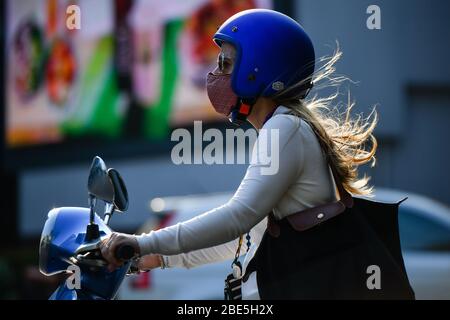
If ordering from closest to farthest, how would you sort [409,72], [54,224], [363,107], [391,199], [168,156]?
[54,224] < [391,199] < [363,107] < [409,72] < [168,156]

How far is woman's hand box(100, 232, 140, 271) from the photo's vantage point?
2590mm

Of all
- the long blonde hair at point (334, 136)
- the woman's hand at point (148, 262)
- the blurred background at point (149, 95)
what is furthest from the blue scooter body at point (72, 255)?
the blurred background at point (149, 95)

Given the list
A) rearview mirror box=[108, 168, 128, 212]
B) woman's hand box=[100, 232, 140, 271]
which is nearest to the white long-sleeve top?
woman's hand box=[100, 232, 140, 271]

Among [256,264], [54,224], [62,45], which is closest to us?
[256,264]

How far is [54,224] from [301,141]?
747 millimetres

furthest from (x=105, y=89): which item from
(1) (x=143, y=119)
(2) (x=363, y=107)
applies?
(2) (x=363, y=107)

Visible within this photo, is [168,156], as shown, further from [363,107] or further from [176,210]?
[176,210]

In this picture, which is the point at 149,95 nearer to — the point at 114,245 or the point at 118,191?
the point at 118,191

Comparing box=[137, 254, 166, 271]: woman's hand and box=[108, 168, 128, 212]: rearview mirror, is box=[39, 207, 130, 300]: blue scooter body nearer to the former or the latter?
box=[108, 168, 128, 212]: rearview mirror

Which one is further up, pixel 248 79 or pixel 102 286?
pixel 248 79

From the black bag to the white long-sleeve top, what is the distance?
69 mm

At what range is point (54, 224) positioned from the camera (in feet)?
9.53

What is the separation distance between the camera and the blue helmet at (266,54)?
2.97 metres

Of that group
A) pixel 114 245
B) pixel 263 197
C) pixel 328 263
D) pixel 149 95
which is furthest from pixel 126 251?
pixel 149 95
